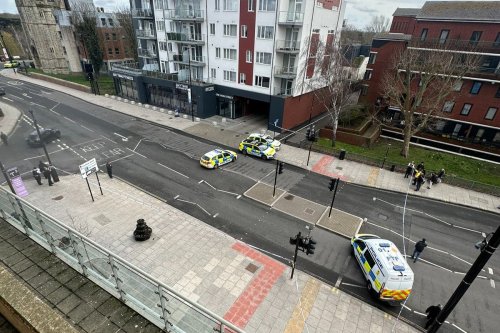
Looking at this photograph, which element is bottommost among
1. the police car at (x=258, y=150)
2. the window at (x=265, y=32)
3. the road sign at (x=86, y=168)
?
the police car at (x=258, y=150)

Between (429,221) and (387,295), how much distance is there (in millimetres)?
9794

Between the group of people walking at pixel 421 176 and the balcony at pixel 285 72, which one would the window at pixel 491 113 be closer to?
the group of people walking at pixel 421 176

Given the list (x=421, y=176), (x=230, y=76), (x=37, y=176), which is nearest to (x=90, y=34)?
(x=230, y=76)

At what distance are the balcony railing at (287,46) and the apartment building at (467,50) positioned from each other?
46.4 feet

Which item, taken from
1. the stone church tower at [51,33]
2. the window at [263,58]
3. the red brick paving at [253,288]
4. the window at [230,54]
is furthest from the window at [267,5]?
the stone church tower at [51,33]

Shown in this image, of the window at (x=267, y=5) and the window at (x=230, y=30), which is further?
the window at (x=230, y=30)

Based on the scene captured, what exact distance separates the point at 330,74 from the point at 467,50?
1599 cm

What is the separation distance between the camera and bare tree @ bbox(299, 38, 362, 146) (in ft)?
89.8

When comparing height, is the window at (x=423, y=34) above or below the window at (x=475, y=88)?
above

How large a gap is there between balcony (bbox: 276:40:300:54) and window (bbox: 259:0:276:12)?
3.39m

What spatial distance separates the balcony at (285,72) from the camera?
3098cm

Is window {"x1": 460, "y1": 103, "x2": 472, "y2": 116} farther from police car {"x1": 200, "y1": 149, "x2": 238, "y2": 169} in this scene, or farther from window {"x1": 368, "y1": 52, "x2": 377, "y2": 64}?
police car {"x1": 200, "y1": 149, "x2": 238, "y2": 169}

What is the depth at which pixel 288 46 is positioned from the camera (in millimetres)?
30297

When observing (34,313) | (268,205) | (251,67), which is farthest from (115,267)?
(251,67)
